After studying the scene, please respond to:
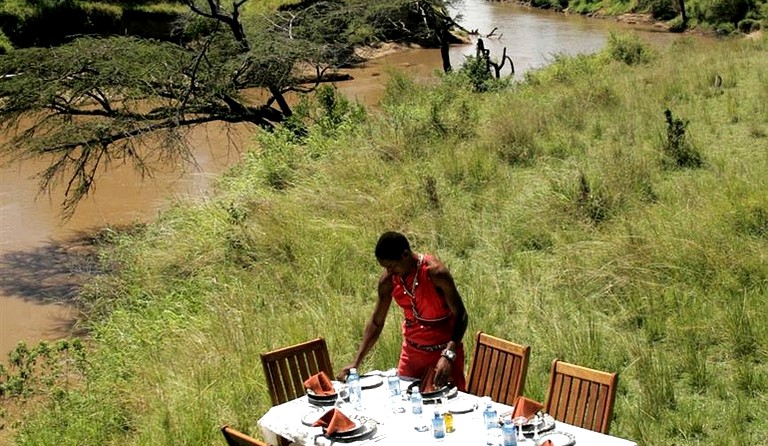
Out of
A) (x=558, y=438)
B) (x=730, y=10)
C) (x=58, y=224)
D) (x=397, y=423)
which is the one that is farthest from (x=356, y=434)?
(x=730, y=10)

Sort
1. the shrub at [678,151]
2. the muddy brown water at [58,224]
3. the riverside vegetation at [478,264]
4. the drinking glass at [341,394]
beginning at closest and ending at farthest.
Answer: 1. the drinking glass at [341,394]
2. the riverside vegetation at [478,264]
3. the shrub at [678,151]
4. the muddy brown water at [58,224]

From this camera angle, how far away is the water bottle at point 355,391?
198 inches

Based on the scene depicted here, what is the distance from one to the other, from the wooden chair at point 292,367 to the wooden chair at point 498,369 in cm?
99

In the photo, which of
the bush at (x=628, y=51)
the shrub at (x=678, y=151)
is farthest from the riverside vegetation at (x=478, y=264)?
the bush at (x=628, y=51)

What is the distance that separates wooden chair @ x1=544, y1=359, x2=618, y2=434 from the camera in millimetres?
4723

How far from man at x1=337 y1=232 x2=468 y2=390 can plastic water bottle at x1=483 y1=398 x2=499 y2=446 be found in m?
0.56

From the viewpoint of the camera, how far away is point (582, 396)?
4887 mm

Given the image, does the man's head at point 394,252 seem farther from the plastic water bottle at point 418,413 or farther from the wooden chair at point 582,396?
the wooden chair at point 582,396

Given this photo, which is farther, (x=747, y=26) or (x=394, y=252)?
(x=747, y=26)

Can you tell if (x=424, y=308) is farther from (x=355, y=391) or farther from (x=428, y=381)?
(x=355, y=391)

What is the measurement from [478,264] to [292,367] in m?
3.47

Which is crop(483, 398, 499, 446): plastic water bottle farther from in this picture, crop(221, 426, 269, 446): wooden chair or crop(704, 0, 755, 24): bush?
crop(704, 0, 755, 24): bush

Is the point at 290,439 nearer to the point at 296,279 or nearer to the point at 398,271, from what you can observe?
the point at 398,271

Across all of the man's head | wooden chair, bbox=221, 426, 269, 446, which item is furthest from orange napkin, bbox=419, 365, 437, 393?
wooden chair, bbox=221, 426, 269, 446
